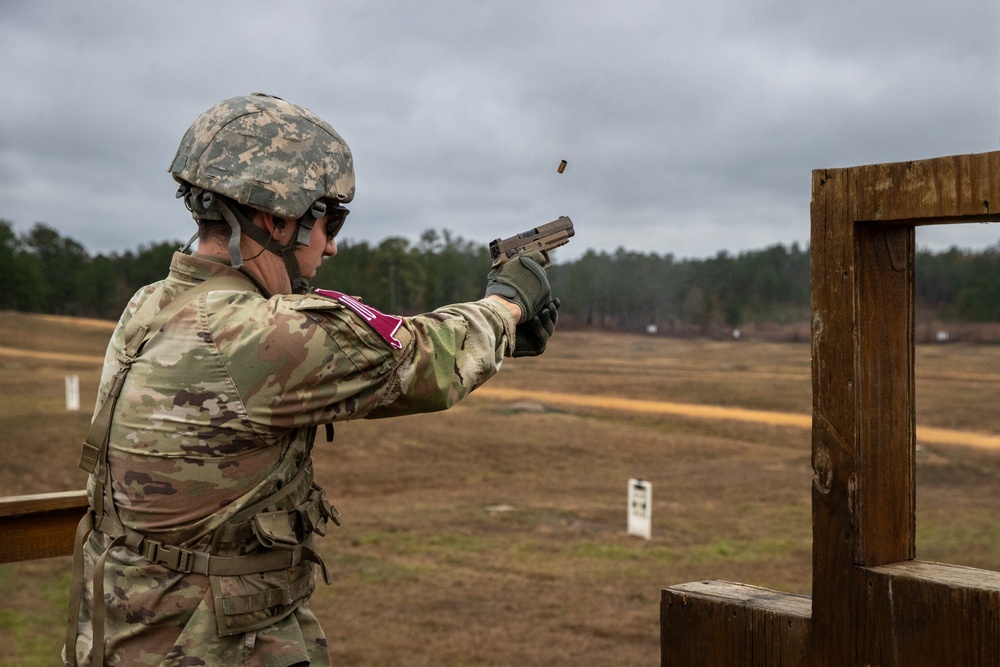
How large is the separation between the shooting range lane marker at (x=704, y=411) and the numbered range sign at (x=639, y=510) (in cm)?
1094

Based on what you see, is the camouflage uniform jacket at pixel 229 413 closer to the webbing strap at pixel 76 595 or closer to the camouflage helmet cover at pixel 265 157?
the webbing strap at pixel 76 595

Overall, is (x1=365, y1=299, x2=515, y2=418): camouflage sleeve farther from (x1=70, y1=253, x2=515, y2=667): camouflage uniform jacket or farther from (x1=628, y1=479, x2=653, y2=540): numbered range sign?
(x1=628, y1=479, x2=653, y2=540): numbered range sign

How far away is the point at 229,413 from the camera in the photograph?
6.19 ft

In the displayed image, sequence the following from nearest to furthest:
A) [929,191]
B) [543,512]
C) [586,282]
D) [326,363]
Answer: [929,191], [326,363], [543,512], [586,282]

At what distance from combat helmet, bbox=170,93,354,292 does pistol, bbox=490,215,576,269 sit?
1.50ft

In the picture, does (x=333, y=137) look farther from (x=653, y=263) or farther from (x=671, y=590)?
(x=653, y=263)

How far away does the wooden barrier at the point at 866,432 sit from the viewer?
163cm

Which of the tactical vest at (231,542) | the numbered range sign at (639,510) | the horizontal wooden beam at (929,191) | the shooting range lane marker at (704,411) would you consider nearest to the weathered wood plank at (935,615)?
the horizontal wooden beam at (929,191)

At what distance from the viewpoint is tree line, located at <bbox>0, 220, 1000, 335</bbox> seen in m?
47.2

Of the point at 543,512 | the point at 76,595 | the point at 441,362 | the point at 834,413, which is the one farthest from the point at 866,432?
the point at 543,512

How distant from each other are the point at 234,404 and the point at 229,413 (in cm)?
2

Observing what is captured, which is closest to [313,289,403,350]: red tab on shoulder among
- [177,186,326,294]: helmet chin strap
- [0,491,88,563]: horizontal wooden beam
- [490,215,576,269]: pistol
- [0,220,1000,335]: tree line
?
[177,186,326,294]: helmet chin strap

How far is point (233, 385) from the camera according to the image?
1.88 metres

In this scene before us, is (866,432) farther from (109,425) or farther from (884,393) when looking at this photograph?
(109,425)
